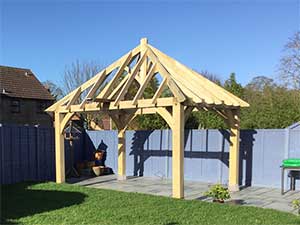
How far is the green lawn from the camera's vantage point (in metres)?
6.05

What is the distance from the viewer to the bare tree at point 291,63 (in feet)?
59.0

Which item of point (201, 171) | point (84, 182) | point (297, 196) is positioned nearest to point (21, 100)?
point (84, 182)

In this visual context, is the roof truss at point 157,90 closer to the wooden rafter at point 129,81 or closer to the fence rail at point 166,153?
the wooden rafter at point 129,81

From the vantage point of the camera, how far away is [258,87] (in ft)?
69.1

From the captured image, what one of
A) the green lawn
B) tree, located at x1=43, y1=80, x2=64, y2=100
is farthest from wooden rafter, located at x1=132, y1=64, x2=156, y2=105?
tree, located at x1=43, y1=80, x2=64, y2=100

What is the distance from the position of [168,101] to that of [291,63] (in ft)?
40.4

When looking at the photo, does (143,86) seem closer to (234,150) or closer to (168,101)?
(168,101)

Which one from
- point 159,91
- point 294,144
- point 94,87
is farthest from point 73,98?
point 294,144

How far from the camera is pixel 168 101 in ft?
27.6

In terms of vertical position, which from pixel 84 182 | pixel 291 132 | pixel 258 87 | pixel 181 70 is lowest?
pixel 84 182

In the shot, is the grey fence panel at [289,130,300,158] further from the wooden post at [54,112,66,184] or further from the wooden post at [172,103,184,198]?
the wooden post at [54,112,66,184]

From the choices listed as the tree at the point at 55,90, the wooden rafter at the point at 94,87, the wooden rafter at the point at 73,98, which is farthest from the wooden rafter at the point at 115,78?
the tree at the point at 55,90

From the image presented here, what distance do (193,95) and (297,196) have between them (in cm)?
372

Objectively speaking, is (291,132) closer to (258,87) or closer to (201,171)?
(201,171)
